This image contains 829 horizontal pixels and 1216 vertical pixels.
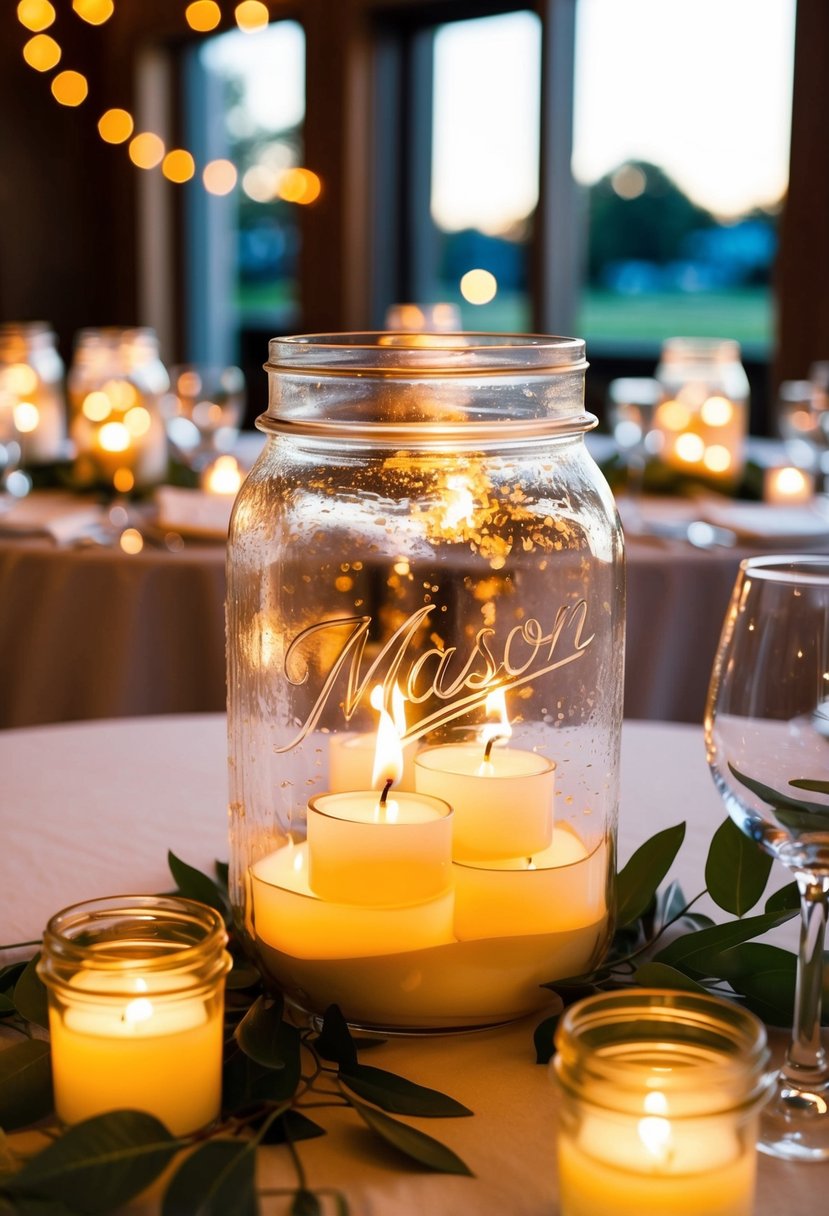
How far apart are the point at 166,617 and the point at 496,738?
1581 mm

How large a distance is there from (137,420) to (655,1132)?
2.41m

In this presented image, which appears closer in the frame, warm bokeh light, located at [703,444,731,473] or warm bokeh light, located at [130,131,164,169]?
warm bokeh light, located at [703,444,731,473]

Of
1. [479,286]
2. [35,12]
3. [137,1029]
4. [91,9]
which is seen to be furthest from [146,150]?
[137,1029]

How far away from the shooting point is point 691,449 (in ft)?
9.32

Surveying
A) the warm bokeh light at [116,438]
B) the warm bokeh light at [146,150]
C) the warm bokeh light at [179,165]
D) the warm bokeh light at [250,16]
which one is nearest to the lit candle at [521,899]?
the warm bokeh light at [116,438]

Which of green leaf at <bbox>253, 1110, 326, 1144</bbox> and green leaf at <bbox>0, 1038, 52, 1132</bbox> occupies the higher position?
green leaf at <bbox>0, 1038, 52, 1132</bbox>

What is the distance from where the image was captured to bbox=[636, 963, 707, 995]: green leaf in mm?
712

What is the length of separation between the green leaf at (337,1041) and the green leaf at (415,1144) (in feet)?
0.15

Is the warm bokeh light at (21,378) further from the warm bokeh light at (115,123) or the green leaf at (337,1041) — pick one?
the warm bokeh light at (115,123)

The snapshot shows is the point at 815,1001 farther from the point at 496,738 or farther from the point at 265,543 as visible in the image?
the point at 265,543

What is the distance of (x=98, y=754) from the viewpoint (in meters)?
1.23

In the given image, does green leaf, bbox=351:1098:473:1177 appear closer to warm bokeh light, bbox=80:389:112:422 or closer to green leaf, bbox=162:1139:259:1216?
green leaf, bbox=162:1139:259:1216

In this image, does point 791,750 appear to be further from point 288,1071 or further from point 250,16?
point 250,16

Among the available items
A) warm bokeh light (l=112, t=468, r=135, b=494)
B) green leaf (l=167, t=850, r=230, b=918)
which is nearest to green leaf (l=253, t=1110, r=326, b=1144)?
green leaf (l=167, t=850, r=230, b=918)
